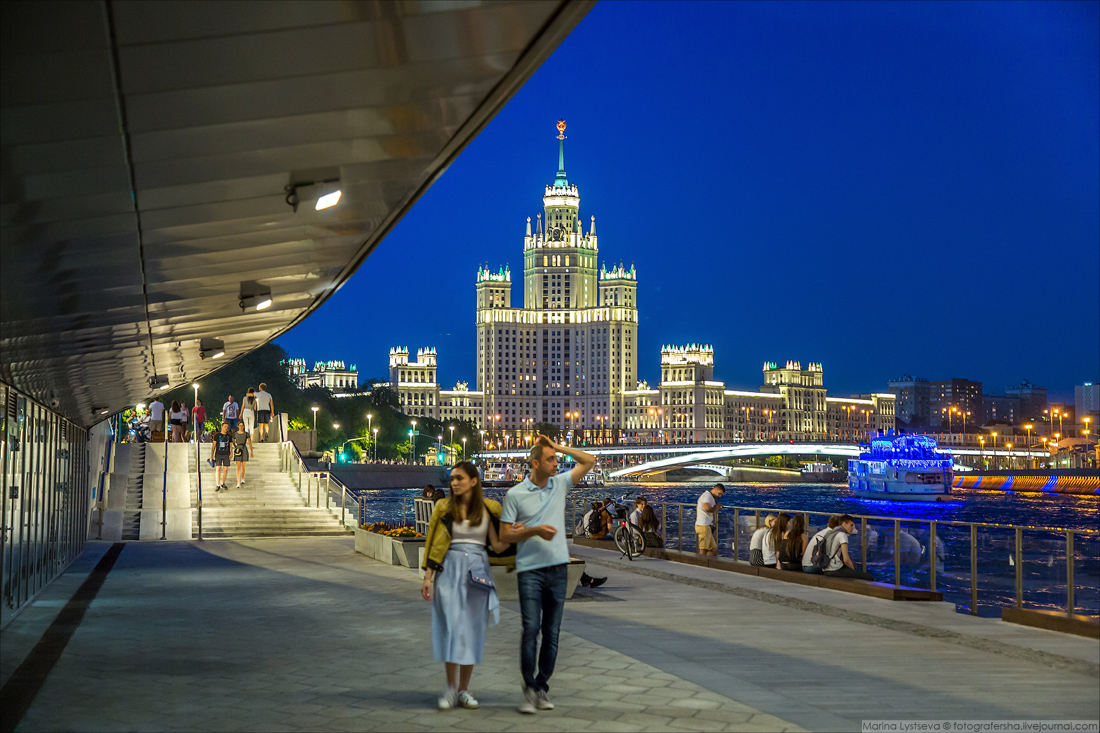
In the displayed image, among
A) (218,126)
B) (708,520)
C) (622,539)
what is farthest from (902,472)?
(218,126)

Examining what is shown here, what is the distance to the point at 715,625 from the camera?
1227 cm

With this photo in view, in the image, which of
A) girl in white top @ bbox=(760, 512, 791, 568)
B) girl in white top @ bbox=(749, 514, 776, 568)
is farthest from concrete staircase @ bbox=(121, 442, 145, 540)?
girl in white top @ bbox=(760, 512, 791, 568)

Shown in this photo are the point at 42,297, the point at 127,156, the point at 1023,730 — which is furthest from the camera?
the point at 42,297

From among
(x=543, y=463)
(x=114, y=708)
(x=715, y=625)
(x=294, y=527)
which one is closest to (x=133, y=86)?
(x=543, y=463)

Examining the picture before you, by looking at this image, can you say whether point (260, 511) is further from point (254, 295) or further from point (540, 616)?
point (540, 616)

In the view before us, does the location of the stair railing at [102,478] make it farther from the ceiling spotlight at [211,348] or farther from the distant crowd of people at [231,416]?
the ceiling spotlight at [211,348]

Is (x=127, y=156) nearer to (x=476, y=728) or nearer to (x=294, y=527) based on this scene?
(x=476, y=728)

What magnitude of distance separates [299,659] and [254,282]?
3.42 metres

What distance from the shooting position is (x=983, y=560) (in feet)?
46.8

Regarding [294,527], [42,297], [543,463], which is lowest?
[294,527]

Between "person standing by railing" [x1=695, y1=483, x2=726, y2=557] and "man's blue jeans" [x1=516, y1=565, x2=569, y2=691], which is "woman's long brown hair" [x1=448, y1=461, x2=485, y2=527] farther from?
"person standing by railing" [x1=695, y1=483, x2=726, y2=557]

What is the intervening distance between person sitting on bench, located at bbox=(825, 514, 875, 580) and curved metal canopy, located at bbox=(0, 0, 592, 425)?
9.27m

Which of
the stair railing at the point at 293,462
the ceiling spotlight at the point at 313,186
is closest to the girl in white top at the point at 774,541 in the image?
the ceiling spotlight at the point at 313,186

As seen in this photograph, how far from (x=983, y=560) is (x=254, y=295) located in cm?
934
